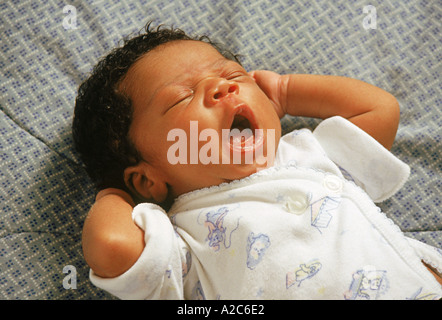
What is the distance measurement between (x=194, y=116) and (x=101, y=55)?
510 mm

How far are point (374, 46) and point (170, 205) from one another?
79 cm

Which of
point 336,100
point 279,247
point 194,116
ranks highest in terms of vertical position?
point 194,116

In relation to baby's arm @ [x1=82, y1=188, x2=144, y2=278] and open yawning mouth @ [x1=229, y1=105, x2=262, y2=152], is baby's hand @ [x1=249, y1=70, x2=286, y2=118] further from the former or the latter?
baby's arm @ [x1=82, y1=188, x2=144, y2=278]

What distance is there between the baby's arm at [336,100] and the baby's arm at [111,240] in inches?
21.5

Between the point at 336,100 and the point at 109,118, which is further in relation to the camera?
the point at 336,100

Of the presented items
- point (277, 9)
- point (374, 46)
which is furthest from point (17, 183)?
point (374, 46)

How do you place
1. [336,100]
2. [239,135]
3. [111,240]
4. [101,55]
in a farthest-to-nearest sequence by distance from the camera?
[101,55], [336,100], [239,135], [111,240]

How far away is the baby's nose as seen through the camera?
3.87ft

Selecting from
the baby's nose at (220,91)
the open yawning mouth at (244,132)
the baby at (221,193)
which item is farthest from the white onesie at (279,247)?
the baby's nose at (220,91)

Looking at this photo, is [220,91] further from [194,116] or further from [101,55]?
[101,55]

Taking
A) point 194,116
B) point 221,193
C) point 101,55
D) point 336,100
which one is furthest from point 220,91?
point 101,55

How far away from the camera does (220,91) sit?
3.91ft

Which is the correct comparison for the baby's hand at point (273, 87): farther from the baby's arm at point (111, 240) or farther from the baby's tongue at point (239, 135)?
the baby's arm at point (111, 240)

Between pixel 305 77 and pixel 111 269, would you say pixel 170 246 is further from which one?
pixel 305 77
